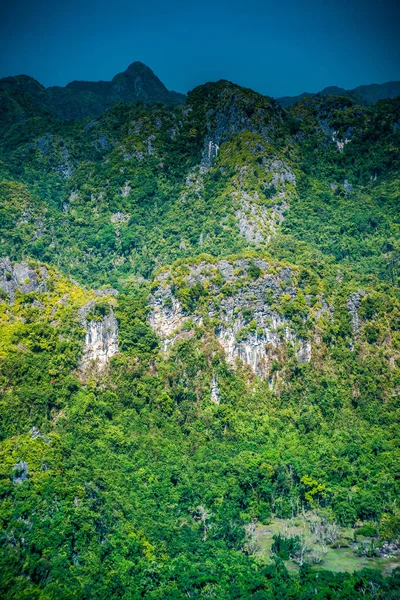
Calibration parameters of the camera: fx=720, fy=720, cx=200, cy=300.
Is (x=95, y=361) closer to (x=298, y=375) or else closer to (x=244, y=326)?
(x=244, y=326)

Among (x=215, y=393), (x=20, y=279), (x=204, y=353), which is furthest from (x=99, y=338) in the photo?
(x=215, y=393)

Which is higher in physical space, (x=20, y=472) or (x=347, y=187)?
(x=347, y=187)

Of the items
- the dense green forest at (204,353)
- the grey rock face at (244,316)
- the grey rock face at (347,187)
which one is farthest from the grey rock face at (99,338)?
the grey rock face at (347,187)

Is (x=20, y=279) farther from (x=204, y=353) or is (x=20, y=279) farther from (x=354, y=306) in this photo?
(x=354, y=306)

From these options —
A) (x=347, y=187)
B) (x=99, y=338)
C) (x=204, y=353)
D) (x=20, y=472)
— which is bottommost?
(x=20, y=472)

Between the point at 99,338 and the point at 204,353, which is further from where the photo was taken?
the point at 204,353

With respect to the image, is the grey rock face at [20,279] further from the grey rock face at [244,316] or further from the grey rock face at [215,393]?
the grey rock face at [215,393]
